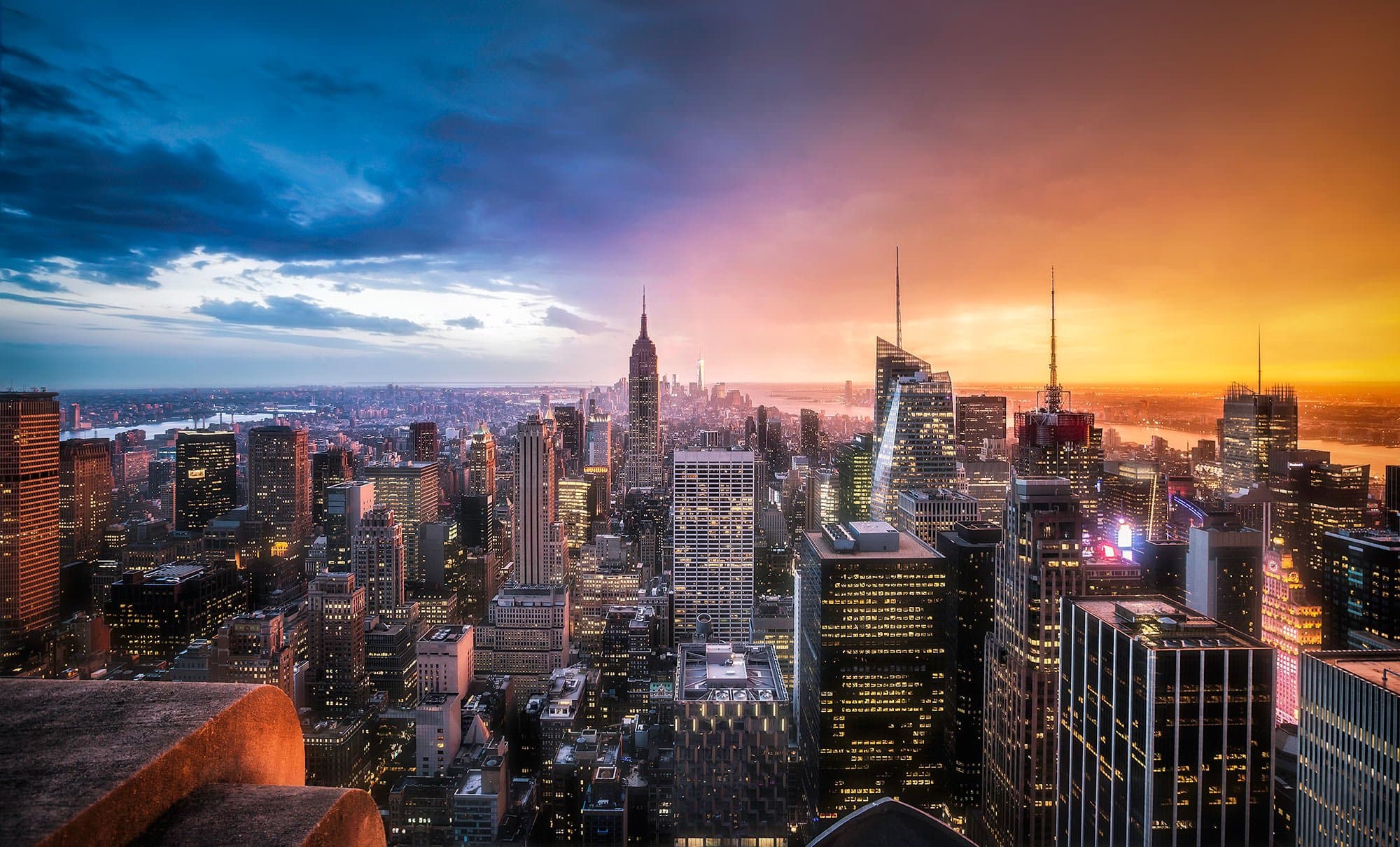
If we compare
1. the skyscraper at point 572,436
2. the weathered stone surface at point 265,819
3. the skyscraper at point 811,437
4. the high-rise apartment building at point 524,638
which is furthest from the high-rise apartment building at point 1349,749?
the skyscraper at point 572,436

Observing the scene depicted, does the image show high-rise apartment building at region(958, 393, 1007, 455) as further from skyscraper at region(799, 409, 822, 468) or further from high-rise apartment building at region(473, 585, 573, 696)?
high-rise apartment building at region(473, 585, 573, 696)

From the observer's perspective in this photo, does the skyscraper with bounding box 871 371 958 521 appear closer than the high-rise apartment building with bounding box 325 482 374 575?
No

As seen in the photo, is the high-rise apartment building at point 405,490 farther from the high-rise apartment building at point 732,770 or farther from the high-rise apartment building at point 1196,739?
the high-rise apartment building at point 1196,739

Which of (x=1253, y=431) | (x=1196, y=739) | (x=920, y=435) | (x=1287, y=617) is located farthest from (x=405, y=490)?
(x=1287, y=617)

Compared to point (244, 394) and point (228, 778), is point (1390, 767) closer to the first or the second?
point (228, 778)

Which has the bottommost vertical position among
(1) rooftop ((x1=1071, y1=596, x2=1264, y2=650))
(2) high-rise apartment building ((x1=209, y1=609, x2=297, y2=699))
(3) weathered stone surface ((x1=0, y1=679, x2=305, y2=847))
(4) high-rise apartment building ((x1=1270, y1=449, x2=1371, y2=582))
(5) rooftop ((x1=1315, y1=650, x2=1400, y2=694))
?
(2) high-rise apartment building ((x1=209, y1=609, x2=297, y2=699))

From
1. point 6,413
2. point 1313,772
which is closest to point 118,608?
point 6,413

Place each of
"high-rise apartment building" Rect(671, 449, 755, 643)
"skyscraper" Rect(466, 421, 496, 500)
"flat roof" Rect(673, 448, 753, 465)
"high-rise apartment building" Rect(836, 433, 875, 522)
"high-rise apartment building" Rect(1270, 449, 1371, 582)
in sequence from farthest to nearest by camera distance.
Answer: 1. "skyscraper" Rect(466, 421, 496, 500)
2. "high-rise apartment building" Rect(836, 433, 875, 522)
3. "flat roof" Rect(673, 448, 753, 465)
4. "high-rise apartment building" Rect(671, 449, 755, 643)
5. "high-rise apartment building" Rect(1270, 449, 1371, 582)

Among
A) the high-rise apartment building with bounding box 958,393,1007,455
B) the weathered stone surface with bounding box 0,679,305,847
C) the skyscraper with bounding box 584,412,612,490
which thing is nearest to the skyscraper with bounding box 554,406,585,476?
the skyscraper with bounding box 584,412,612,490
